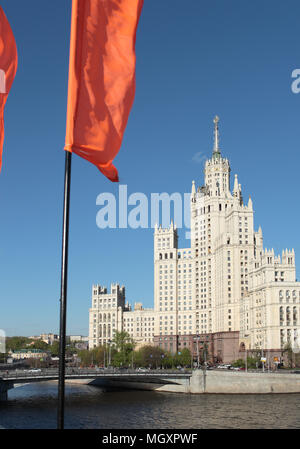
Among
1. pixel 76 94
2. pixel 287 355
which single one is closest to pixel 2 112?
pixel 76 94

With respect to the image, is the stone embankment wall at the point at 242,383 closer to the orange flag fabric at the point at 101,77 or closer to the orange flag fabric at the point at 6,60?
the orange flag fabric at the point at 6,60

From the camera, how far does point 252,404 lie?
93.2 metres

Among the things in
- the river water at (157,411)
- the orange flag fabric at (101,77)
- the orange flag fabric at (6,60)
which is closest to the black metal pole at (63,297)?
the orange flag fabric at (101,77)

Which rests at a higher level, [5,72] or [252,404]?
[5,72]

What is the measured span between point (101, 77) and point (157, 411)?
7897cm

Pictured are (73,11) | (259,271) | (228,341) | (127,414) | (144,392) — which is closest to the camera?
(73,11)

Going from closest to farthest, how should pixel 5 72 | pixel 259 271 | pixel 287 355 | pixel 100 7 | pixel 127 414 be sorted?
pixel 100 7 → pixel 5 72 → pixel 127 414 → pixel 287 355 → pixel 259 271

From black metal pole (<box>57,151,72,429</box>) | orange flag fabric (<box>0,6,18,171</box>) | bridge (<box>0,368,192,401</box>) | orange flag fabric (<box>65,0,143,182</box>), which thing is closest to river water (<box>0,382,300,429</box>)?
bridge (<box>0,368,192,401</box>)

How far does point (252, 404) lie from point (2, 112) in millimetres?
86379

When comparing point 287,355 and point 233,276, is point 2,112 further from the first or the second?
point 233,276

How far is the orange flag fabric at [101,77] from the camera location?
14.2 meters

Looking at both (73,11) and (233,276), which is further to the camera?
(233,276)

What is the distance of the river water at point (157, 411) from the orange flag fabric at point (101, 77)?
59.0 m

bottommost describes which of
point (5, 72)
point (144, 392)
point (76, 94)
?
point (144, 392)
